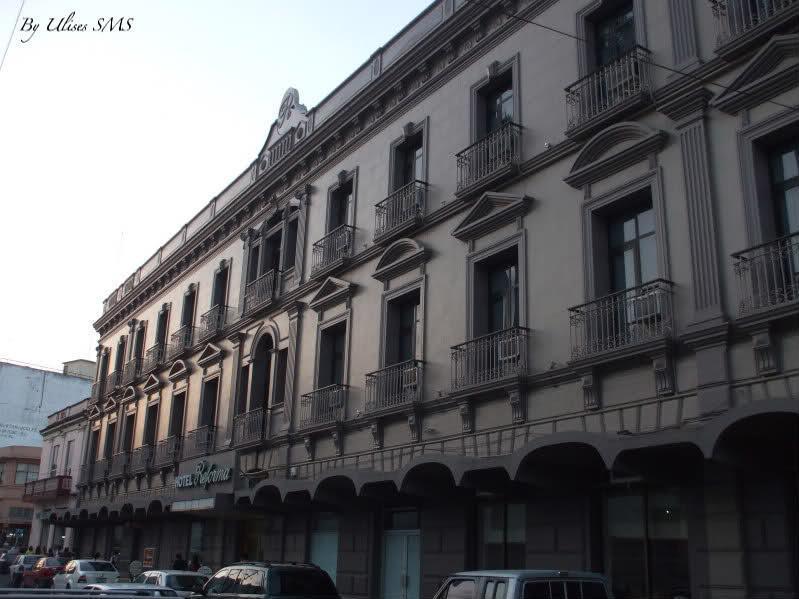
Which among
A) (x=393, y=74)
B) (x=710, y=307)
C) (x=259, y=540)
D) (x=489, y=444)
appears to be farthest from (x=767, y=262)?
(x=259, y=540)

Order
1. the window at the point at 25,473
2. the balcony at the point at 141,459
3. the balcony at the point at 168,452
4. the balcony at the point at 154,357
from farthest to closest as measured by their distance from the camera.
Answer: the window at the point at 25,473
the balcony at the point at 154,357
the balcony at the point at 141,459
the balcony at the point at 168,452

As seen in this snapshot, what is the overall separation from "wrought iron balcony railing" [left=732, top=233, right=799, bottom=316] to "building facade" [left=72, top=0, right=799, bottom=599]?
41 millimetres

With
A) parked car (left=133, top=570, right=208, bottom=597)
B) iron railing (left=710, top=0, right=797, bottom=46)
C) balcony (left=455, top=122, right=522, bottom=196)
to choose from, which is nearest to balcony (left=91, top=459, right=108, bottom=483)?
parked car (left=133, top=570, right=208, bottom=597)

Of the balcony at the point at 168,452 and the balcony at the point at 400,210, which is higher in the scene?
the balcony at the point at 400,210

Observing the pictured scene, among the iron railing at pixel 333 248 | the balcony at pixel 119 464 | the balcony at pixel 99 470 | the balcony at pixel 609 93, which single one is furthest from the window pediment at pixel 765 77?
the balcony at pixel 99 470

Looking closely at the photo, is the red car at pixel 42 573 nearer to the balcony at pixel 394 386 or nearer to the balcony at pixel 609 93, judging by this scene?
the balcony at pixel 394 386

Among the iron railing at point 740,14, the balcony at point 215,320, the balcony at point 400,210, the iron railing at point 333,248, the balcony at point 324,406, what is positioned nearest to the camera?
the iron railing at point 740,14

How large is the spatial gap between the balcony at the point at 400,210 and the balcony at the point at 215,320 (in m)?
9.50

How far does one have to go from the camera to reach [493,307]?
58.1 feet

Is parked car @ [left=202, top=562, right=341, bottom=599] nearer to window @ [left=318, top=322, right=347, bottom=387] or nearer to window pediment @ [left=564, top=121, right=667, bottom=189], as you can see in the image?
window @ [left=318, top=322, right=347, bottom=387]

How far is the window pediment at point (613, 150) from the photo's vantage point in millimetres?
14164

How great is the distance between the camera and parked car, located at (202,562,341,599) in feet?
45.2

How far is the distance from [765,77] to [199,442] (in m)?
21.4

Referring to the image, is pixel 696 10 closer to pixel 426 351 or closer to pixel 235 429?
pixel 426 351
